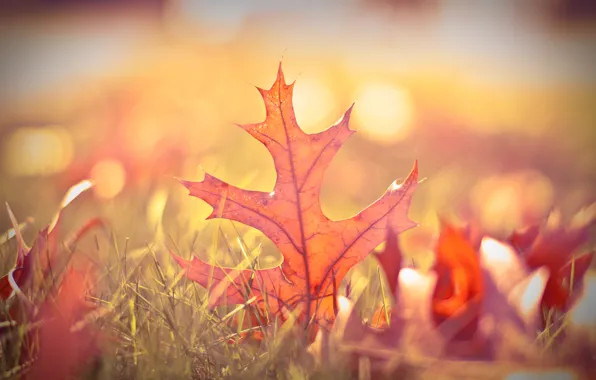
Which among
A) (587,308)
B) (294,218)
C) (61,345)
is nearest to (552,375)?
(587,308)

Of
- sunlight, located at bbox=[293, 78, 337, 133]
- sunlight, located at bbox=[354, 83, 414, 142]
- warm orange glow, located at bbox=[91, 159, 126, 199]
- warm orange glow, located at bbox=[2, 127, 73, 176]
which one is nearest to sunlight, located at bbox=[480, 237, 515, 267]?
warm orange glow, located at bbox=[91, 159, 126, 199]

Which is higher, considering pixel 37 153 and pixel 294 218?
pixel 294 218

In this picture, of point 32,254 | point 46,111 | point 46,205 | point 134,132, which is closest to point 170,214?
point 46,205

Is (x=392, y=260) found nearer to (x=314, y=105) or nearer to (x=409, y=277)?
(x=409, y=277)

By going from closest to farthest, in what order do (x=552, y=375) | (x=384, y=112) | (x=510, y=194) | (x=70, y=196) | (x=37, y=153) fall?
(x=552, y=375)
(x=70, y=196)
(x=510, y=194)
(x=37, y=153)
(x=384, y=112)

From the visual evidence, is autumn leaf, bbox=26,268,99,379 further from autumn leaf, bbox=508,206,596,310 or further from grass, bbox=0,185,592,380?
autumn leaf, bbox=508,206,596,310

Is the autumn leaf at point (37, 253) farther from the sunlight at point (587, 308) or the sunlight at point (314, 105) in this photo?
the sunlight at point (314, 105)

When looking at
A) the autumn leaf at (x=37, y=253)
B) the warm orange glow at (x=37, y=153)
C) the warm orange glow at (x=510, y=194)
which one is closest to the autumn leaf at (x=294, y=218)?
the autumn leaf at (x=37, y=253)
